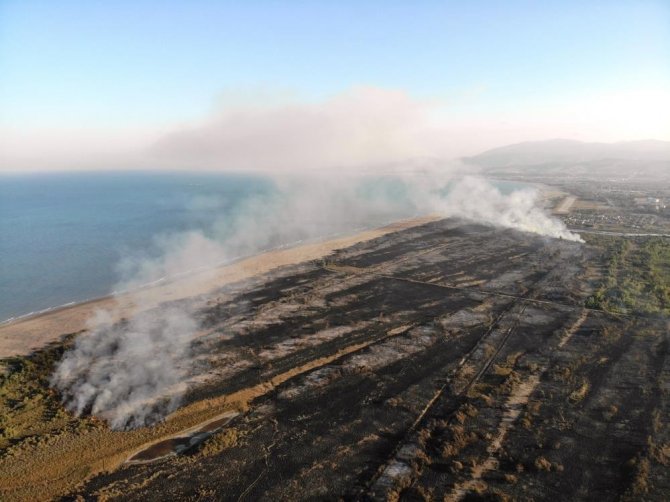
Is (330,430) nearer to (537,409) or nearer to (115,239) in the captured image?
(537,409)

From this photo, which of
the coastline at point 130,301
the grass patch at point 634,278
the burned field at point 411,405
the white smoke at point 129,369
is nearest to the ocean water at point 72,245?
the coastline at point 130,301

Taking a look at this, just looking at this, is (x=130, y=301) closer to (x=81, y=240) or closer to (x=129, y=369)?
(x=129, y=369)

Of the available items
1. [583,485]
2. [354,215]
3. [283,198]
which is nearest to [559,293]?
[583,485]

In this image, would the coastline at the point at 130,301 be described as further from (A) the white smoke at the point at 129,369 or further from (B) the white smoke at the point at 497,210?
(B) the white smoke at the point at 497,210

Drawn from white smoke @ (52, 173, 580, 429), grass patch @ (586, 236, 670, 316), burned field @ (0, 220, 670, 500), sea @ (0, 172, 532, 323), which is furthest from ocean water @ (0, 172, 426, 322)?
grass patch @ (586, 236, 670, 316)

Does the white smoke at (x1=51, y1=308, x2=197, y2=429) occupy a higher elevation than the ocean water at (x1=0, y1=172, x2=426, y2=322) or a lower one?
higher

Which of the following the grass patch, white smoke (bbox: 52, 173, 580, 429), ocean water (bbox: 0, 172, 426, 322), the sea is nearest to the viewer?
white smoke (bbox: 52, 173, 580, 429)

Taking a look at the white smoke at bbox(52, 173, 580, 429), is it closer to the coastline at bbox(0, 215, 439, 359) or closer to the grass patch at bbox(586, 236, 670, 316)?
the coastline at bbox(0, 215, 439, 359)
